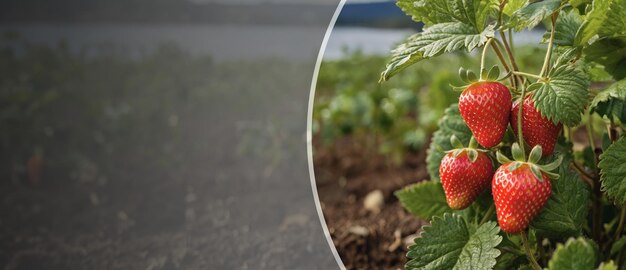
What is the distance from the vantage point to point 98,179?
7.20 ft

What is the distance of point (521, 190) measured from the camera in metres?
0.82

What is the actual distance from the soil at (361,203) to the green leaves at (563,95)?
0.54 meters

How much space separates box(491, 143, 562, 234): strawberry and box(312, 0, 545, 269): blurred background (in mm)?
269

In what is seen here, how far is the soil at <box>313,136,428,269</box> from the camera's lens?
1.37 metres

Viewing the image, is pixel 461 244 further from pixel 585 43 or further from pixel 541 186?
pixel 585 43

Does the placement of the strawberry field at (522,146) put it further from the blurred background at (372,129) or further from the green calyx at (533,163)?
the blurred background at (372,129)

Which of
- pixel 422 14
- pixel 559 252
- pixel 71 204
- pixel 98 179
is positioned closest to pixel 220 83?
pixel 98 179

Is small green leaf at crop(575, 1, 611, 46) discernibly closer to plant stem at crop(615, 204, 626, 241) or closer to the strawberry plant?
the strawberry plant

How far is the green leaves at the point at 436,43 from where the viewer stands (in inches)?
32.9

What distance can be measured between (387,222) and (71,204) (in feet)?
3.07

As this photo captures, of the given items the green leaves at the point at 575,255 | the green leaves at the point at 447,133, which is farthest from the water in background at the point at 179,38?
the green leaves at the point at 575,255

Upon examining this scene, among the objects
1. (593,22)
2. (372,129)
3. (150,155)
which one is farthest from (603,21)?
(150,155)

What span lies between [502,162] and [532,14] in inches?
6.8

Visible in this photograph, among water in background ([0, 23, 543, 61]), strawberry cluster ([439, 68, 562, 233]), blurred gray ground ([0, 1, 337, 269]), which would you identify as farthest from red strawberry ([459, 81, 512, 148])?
water in background ([0, 23, 543, 61])
